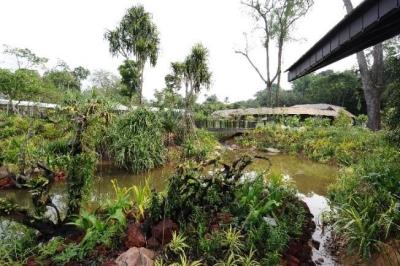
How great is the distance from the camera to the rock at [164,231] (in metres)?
3.54

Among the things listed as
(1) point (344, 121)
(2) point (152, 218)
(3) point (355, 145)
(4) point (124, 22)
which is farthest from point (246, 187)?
(1) point (344, 121)

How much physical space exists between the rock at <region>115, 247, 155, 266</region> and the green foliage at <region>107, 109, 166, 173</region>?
5.73 meters

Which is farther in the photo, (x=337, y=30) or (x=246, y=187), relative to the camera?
(x=246, y=187)

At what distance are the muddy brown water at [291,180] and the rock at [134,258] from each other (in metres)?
2.10

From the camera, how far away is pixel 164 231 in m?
3.55

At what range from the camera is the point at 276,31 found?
24375 mm

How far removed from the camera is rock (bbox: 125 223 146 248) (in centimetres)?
343

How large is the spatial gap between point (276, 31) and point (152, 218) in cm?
2334

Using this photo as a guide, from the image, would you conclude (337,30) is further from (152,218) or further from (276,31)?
(276,31)

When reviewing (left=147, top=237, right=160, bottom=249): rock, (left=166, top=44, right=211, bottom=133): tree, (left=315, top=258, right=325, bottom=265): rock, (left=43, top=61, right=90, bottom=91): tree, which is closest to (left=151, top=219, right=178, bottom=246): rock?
(left=147, top=237, right=160, bottom=249): rock

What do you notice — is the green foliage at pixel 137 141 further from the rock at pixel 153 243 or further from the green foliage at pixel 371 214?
the green foliage at pixel 371 214

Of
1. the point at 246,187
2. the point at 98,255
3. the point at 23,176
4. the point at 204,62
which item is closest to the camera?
the point at 98,255

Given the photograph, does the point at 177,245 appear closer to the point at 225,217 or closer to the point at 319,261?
the point at 225,217

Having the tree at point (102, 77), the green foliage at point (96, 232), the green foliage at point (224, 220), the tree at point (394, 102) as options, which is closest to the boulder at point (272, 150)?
the tree at point (394, 102)
